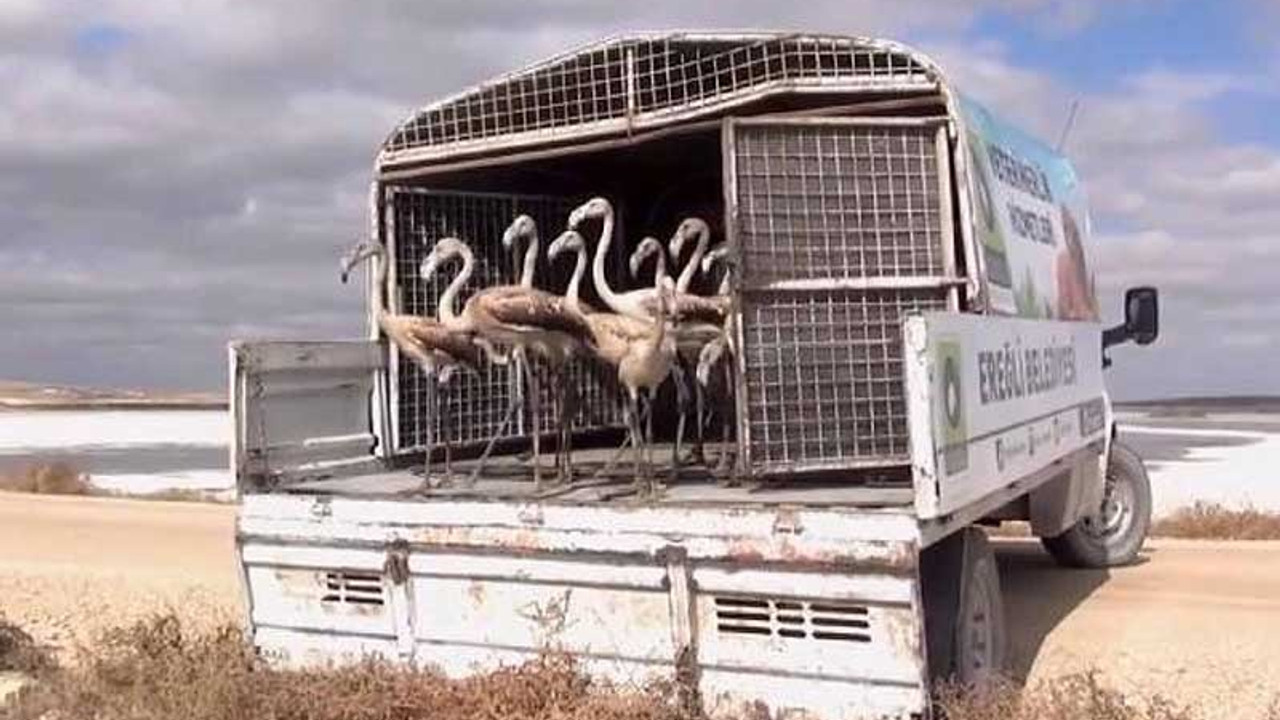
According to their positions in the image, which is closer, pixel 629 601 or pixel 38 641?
pixel 629 601

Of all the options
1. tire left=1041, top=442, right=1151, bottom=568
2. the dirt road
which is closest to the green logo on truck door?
the dirt road

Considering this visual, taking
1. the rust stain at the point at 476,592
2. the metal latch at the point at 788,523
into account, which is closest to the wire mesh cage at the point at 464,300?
the rust stain at the point at 476,592

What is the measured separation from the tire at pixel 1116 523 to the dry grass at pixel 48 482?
1816 centimetres

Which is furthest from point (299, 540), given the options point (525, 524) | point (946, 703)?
point (946, 703)

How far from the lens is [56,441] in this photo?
5788cm

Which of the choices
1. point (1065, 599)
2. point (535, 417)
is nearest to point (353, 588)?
point (535, 417)

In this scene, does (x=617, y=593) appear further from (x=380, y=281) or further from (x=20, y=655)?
(x=20, y=655)

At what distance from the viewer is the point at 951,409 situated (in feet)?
22.9

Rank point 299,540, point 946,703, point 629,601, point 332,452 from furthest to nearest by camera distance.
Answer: point 332,452 < point 299,540 < point 629,601 < point 946,703

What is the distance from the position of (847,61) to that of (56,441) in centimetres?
5321

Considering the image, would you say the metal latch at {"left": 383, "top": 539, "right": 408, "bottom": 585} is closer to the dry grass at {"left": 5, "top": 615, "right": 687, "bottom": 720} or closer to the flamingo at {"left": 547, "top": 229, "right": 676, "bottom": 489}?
the dry grass at {"left": 5, "top": 615, "right": 687, "bottom": 720}

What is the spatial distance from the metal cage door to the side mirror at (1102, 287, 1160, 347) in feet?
17.0

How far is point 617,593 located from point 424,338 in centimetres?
267

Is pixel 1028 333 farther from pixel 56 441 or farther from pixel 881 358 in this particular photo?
pixel 56 441
